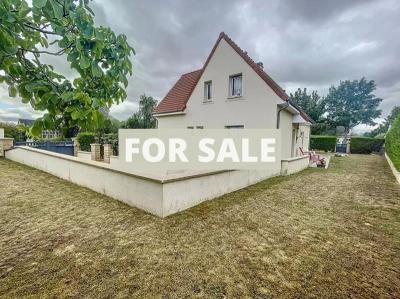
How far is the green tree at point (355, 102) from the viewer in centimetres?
4678

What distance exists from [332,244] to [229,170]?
3.82 meters

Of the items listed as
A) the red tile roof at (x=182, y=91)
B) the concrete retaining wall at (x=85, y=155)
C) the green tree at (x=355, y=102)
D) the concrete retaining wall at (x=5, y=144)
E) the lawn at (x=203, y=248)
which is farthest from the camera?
the green tree at (x=355, y=102)

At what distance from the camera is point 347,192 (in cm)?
771

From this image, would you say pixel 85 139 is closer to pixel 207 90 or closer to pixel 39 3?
pixel 207 90

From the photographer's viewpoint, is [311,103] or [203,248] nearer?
[203,248]

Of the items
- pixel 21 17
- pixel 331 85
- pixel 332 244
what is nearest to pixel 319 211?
pixel 332 244

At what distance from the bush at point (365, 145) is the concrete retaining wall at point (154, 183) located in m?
28.3

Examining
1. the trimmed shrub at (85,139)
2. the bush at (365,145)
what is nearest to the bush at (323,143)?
the bush at (365,145)

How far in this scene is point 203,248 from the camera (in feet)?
12.2

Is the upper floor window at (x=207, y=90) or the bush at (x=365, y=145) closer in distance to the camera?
the upper floor window at (x=207, y=90)

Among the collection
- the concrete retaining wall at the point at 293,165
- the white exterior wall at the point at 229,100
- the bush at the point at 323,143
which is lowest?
the concrete retaining wall at the point at 293,165

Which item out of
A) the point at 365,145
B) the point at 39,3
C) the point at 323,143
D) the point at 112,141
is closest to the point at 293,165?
the point at 39,3

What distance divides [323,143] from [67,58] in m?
34.3

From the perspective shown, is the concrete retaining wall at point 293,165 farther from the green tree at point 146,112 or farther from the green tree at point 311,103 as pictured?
the green tree at point 146,112
